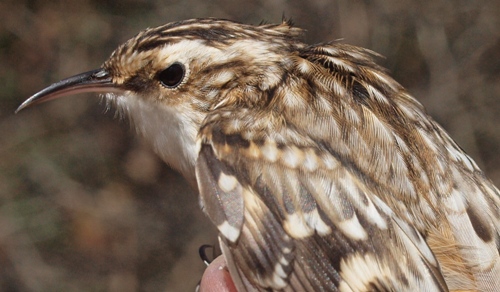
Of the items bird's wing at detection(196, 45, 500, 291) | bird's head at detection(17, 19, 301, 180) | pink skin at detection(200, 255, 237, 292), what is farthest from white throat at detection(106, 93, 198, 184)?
pink skin at detection(200, 255, 237, 292)

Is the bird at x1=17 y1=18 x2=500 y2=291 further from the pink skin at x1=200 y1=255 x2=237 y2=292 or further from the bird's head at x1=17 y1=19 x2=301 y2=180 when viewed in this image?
the pink skin at x1=200 y1=255 x2=237 y2=292

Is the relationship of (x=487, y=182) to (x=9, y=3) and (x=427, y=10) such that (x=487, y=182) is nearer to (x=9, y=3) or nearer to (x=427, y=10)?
(x=427, y=10)

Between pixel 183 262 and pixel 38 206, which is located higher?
pixel 38 206

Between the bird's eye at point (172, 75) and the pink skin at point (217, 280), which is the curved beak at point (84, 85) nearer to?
the bird's eye at point (172, 75)

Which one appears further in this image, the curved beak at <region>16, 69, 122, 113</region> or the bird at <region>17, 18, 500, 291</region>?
the curved beak at <region>16, 69, 122, 113</region>

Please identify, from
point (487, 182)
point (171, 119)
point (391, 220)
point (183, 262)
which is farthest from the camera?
point (183, 262)

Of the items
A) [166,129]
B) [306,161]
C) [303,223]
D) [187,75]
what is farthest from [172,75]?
[303,223]

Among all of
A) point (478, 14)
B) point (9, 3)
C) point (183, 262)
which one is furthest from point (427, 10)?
point (9, 3)

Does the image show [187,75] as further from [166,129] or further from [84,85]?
[84,85]
